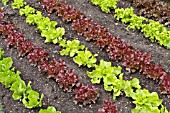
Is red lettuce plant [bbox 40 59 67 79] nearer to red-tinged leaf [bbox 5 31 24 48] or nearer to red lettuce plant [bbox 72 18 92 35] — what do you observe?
red-tinged leaf [bbox 5 31 24 48]

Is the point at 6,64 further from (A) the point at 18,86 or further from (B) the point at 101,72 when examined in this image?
(B) the point at 101,72

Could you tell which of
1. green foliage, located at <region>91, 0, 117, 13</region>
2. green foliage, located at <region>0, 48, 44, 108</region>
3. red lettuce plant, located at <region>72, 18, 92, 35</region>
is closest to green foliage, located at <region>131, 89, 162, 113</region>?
green foliage, located at <region>0, 48, 44, 108</region>

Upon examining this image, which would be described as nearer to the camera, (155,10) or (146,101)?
(146,101)

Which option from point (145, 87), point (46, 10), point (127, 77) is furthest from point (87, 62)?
point (46, 10)

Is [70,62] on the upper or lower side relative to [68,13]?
lower

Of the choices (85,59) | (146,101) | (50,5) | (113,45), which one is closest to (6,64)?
(85,59)

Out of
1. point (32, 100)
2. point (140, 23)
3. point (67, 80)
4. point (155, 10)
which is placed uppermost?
point (155, 10)

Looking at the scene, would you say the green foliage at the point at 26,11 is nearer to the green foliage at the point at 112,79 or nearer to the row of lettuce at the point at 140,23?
the row of lettuce at the point at 140,23
